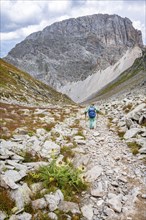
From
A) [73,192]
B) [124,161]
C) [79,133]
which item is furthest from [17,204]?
[79,133]

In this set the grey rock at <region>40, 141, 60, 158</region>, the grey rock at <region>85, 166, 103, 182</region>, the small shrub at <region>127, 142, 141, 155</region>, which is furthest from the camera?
the small shrub at <region>127, 142, 141, 155</region>

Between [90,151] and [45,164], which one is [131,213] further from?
[90,151]

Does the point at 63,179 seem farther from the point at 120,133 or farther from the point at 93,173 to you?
the point at 120,133

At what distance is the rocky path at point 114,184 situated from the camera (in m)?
9.52

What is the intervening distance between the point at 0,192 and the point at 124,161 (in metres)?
7.13

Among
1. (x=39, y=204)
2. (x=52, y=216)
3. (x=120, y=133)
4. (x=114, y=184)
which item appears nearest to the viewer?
(x=52, y=216)

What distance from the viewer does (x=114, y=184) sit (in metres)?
11.3

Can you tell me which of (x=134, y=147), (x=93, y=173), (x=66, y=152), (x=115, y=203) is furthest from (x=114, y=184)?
(x=134, y=147)

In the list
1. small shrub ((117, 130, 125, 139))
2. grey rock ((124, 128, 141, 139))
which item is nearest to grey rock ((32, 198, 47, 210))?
grey rock ((124, 128, 141, 139))

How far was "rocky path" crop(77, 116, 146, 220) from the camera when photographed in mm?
9516

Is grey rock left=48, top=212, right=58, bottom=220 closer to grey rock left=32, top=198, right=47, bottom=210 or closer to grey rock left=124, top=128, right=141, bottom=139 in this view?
grey rock left=32, top=198, right=47, bottom=210

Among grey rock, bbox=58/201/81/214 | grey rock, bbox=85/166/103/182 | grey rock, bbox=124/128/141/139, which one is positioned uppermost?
grey rock, bbox=124/128/141/139

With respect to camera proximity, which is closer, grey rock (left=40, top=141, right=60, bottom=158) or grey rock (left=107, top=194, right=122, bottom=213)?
grey rock (left=107, top=194, right=122, bottom=213)

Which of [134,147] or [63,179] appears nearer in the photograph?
[63,179]
